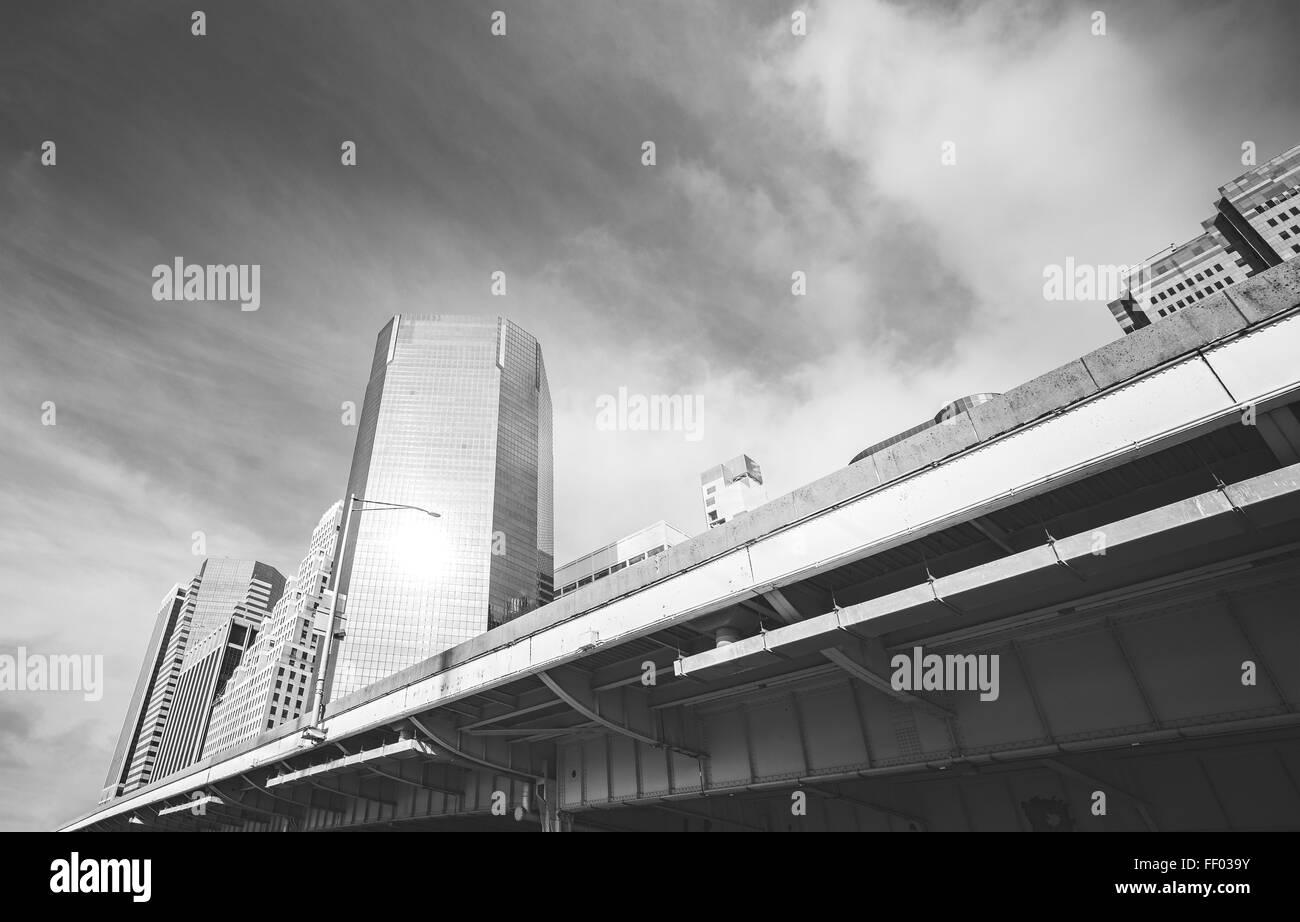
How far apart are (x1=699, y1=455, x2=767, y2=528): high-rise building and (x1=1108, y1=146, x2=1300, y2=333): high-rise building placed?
285 feet

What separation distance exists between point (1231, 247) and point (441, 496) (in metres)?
197

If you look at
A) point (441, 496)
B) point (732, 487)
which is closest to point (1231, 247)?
point (732, 487)

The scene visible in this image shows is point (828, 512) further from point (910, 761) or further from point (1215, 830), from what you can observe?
point (1215, 830)

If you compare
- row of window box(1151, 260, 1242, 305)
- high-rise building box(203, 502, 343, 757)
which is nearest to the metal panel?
high-rise building box(203, 502, 343, 757)

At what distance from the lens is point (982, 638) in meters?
13.1

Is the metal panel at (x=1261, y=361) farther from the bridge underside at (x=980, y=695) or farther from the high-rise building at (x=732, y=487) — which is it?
the high-rise building at (x=732, y=487)

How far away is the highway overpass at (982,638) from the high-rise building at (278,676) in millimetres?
157125

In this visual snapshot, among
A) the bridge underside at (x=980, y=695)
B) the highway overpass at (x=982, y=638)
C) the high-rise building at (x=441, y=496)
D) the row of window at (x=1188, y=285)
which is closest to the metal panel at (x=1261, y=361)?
the highway overpass at (x=982, y=638)

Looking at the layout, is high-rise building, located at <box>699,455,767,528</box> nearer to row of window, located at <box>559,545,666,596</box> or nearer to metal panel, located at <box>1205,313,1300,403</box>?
row of window, located at <box>559,545,666,596</box>

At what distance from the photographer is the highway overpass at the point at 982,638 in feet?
27.4

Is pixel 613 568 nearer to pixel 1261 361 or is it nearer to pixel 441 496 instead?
pixel 441 496
